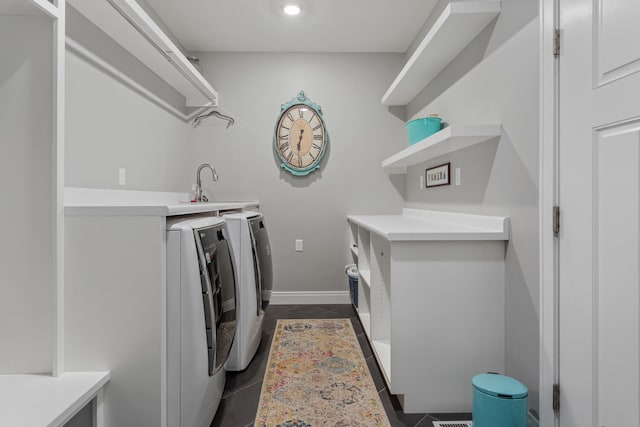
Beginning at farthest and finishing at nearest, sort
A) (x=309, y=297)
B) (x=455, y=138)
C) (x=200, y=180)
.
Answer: (x=309, y=297), (x=200, y=180), (x=455, y=138)

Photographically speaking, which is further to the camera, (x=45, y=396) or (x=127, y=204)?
(x=127, y=204)

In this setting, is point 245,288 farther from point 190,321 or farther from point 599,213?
point 599,213

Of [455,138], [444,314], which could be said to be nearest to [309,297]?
[444,314]

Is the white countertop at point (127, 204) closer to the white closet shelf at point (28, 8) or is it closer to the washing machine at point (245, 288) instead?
the washing machine at point (245, 288)

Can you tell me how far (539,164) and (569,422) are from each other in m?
0.97

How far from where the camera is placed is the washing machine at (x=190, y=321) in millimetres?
1283

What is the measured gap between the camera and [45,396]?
3.56ft

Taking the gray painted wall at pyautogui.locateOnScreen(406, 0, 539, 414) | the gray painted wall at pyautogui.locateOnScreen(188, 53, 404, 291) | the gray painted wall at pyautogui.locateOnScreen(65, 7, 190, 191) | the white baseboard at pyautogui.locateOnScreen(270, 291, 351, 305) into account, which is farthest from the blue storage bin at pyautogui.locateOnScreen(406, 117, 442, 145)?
the gray painted wall at pyautogui.locateOnScreen(65, 7, 190, 191)

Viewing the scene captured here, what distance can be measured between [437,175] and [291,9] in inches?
66.4

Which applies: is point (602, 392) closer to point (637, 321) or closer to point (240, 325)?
point (637, 321)

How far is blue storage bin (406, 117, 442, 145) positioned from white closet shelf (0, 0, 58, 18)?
1994 mm

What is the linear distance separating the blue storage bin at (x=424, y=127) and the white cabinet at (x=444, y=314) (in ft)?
3.09

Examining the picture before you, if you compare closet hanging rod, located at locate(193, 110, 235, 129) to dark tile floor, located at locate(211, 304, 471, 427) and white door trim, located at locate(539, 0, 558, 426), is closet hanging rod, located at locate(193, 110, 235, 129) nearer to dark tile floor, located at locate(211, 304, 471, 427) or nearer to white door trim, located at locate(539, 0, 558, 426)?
dark tile floor, located at locate(211, 304, 471, 427)

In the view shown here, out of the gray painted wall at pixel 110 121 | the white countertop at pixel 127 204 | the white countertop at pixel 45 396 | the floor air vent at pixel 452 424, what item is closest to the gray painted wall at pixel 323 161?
the white countertop at pixel 127 204
